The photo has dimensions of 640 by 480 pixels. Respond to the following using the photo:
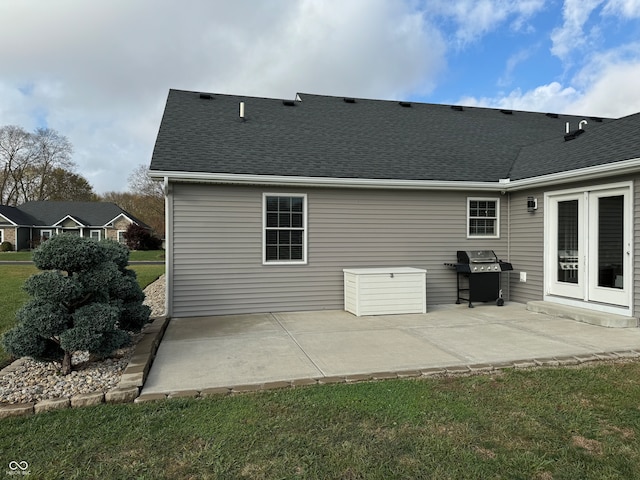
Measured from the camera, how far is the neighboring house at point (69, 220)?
1428 inches

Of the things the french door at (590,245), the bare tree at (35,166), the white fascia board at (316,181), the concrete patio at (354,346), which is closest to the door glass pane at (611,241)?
the french door at (590,245)

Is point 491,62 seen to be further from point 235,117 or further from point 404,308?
point 404,308

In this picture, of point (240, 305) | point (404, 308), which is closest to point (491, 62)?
point (404, 308)

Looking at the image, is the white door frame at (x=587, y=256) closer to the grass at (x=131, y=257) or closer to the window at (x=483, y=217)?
the window at (x=483, y=217)

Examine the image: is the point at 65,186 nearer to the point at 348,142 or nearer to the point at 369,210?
the point at 348,142

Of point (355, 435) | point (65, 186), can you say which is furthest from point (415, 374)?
point (65, 186)

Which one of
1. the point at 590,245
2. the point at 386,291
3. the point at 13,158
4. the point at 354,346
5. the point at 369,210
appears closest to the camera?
the point at 354,346

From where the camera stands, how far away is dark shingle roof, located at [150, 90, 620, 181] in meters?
7.86

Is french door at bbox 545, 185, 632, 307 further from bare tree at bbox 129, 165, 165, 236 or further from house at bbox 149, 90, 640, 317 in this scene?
bare tree at bbox 129, 165, 165, 236

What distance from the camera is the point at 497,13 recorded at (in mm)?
11023

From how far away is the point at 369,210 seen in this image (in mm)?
8328

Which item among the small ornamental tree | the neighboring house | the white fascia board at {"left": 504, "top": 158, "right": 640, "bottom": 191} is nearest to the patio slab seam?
the small ornamental tree

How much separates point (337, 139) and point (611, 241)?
5550 millimetres

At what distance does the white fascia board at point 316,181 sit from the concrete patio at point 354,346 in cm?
243
